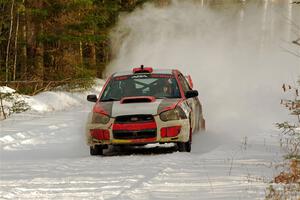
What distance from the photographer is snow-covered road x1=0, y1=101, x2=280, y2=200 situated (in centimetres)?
684

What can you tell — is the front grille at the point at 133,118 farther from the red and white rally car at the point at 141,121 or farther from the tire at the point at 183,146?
the tire at the point at 183,146

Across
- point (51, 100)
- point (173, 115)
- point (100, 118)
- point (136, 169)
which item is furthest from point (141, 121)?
point (51, 100)

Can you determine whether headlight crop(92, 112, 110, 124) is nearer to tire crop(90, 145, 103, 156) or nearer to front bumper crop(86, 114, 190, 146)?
front bumper crop(86, 114, 190, 146)

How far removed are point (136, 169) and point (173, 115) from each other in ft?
7.30

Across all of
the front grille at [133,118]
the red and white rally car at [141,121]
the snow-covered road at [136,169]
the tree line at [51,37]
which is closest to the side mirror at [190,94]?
the red and white rally car at [141,121]

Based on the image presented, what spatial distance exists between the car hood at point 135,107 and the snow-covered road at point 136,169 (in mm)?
804

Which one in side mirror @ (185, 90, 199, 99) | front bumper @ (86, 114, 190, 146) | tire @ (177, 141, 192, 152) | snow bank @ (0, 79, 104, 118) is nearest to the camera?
front bumper @ (86, 114, 190, 146)

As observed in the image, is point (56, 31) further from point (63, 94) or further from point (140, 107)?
point (140, 107)

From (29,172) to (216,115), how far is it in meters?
10.0

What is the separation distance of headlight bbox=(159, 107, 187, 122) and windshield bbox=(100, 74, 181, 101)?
2.79ft

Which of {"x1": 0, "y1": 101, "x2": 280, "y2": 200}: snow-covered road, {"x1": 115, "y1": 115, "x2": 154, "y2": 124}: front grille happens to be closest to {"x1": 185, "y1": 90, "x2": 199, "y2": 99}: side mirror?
{"x1": 0, "y1": 101, "x2": 280, "y2": 200}: snow-covered road

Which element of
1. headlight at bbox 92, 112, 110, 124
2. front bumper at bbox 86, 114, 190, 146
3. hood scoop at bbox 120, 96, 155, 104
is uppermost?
hood scoop at bbox 120, 96, 155, 104

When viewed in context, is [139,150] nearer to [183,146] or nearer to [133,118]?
[183,146]

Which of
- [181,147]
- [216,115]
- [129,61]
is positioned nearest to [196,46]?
[129,61]
